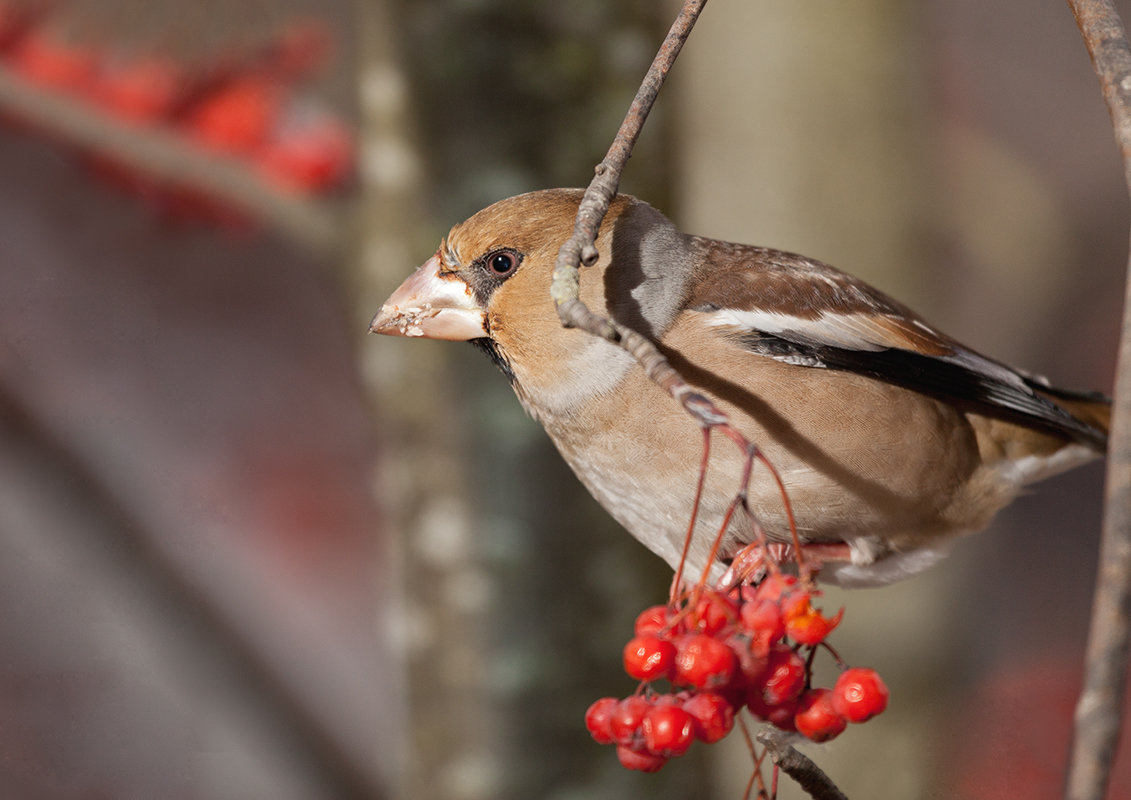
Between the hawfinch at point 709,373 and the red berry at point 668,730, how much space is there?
43cm

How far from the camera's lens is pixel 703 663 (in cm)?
115

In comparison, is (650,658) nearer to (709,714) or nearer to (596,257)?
(709,714)

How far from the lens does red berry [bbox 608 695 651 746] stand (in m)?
1.22

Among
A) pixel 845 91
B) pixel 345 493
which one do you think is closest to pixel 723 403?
pixel 845 91

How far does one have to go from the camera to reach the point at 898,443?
169 cm

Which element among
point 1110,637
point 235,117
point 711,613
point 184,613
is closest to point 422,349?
point 235,117

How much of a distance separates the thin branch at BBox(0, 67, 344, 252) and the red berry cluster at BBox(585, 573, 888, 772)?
161 centimetres

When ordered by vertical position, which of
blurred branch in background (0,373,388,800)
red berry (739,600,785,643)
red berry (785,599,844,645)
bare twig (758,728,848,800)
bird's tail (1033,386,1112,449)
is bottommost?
bare twig (758,728,848,800)

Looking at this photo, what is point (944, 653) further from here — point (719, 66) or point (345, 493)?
point (345, 493)

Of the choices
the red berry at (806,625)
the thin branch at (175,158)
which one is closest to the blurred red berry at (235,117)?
the thin branch at (175,158)

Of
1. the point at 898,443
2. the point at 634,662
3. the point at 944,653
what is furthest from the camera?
the point at 944,653

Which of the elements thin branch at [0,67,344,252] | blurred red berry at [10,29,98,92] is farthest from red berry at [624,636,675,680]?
blurred red berry at [10,29,98,92]

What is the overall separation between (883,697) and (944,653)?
2.20 meters

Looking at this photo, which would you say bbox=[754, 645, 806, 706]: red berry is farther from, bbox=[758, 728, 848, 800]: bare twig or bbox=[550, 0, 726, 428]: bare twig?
bbox=[550, 0, 726, 428]: bare twig
